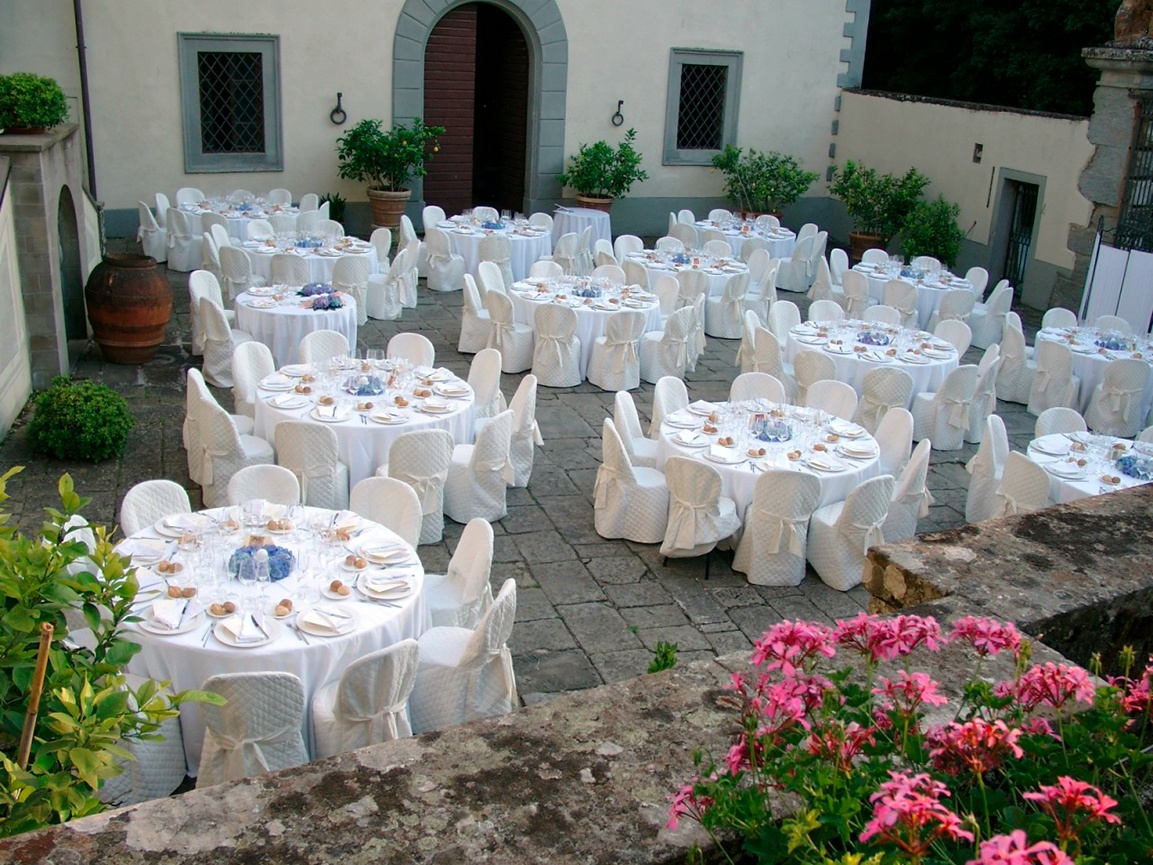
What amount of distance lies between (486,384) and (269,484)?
8.21 ft

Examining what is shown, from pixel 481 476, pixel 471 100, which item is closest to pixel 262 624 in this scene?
pixel 481 476

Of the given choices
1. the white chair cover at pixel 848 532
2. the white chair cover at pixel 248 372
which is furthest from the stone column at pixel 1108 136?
the white chair cover at pixel 248 372

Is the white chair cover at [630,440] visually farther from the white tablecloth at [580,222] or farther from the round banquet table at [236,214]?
the white tablecloth at [580,222]

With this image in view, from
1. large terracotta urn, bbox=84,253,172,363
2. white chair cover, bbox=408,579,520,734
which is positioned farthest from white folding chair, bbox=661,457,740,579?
large terracotta urn, bbox=84,253,172,363

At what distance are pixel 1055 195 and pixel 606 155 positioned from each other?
19.4 ft

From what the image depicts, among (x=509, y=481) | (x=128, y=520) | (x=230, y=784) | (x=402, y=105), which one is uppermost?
(x=402, y=105)

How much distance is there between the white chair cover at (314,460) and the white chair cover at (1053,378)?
6.46 meters

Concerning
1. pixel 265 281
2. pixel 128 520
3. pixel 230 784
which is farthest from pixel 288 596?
pixel 265 281

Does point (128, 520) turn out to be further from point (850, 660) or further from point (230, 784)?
point (850, 660)

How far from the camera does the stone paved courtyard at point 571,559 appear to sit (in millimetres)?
5730

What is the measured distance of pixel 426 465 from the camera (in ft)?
21.4

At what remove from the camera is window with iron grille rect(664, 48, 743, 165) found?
16.6m

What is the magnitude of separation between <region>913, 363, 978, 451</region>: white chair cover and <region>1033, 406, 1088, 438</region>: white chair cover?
101 centimetres

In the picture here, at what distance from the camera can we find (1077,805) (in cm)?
174
